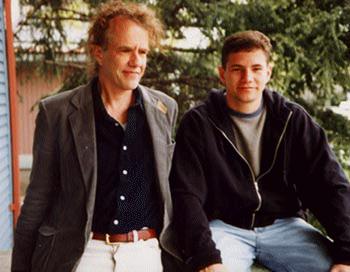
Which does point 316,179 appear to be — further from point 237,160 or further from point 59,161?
→ point 59,161

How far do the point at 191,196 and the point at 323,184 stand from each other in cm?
57

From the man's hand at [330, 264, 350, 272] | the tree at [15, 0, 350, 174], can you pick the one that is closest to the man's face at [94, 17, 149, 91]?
the man's hand at [330, 264, 350, 272]

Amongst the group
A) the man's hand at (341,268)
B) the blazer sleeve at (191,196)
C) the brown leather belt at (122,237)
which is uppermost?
the blazer sleeve at (191,196)

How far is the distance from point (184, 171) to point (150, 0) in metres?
3.01

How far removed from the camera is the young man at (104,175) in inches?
78.8

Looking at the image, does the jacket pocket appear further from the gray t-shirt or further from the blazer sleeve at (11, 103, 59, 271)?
the gray t-shirt

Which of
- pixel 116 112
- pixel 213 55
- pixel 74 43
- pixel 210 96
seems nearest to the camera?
pixel 116 112

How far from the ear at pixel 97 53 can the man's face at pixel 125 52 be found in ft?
0.17

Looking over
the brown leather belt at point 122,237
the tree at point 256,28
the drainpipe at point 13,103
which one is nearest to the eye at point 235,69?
the brown leather belt at point 122,237

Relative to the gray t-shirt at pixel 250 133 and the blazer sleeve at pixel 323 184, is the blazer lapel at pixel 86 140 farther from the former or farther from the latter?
the blazer sleeve at pixel 323 184

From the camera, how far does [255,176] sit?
2.19 m

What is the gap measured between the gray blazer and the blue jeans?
0.80 ft

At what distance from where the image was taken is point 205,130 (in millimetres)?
2207

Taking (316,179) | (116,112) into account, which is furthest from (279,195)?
(116,112)
